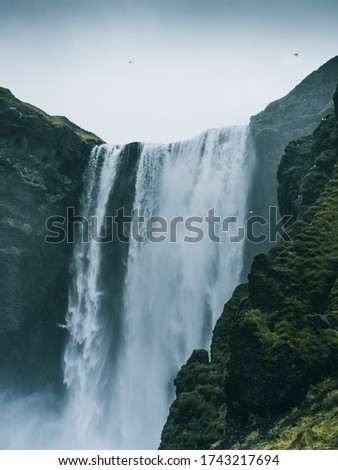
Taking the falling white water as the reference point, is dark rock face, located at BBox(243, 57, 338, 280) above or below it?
above

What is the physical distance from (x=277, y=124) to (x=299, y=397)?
127 ft

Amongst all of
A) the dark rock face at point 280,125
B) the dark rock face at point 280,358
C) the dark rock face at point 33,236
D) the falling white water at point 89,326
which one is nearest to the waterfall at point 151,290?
the falling white water at point 89,326

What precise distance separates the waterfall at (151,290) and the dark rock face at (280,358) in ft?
56.4

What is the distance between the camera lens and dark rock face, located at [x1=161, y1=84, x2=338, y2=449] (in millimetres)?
14875

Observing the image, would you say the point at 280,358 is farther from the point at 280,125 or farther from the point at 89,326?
the point at 280,125

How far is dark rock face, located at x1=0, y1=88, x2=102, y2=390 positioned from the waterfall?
1620 mm

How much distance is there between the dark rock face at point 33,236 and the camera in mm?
45500

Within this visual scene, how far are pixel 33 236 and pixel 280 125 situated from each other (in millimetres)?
25685

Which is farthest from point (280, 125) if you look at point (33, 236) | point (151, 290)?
point (33, 236)

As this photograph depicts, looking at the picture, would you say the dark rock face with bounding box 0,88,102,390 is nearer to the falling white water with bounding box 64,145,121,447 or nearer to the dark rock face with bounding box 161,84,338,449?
the falling white water with bounding box 64,145,121,447

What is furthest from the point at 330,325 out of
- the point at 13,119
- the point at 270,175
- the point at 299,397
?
the point at 13,119

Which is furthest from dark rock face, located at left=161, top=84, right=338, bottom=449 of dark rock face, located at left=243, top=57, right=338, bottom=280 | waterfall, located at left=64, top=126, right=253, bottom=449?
dark rock face, located at left=243, top=57, right=338, bottom=280

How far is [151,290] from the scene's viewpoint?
45.2m
